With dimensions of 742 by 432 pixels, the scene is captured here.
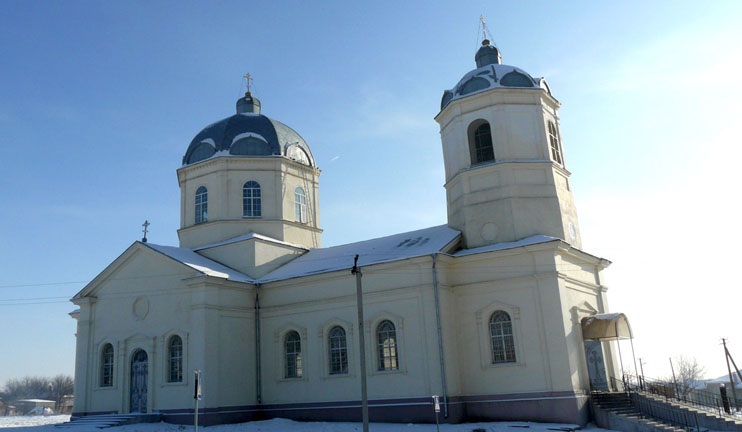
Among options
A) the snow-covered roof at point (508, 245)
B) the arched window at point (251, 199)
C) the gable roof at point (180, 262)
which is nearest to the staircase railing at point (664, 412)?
the snow-covered roof at point (508, 245)

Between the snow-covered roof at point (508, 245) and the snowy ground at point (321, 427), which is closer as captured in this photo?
the snowy ground at point (321, 427)

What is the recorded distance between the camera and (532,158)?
894 inches

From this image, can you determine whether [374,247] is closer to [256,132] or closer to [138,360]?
[256,132]

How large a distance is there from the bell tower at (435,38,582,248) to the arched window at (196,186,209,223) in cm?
1114

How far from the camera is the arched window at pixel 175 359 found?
23.4m

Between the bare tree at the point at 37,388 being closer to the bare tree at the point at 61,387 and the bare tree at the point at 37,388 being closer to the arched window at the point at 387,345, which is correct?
the bare tree at the point at 61,387

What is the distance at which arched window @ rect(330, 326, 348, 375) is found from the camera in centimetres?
2267

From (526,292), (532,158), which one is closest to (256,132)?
(532,158)

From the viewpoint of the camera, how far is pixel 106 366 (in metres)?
25.3

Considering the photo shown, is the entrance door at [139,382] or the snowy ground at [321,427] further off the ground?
the entrance door at [139,382]

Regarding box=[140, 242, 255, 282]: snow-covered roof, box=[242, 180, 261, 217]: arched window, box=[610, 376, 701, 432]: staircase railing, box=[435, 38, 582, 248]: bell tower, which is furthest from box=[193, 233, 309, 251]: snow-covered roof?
box=[610, 376, 701, 432]: staircase railing

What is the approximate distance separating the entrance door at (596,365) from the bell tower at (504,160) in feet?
12.2

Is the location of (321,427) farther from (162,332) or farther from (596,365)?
(596,365)

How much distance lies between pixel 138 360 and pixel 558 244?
16.4 m
